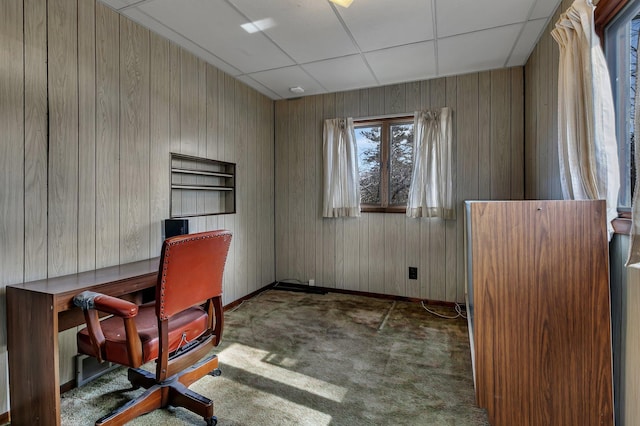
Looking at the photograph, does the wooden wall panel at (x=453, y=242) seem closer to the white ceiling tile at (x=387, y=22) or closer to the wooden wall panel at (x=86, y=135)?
the white ceiling tile at (x=387, y=22)

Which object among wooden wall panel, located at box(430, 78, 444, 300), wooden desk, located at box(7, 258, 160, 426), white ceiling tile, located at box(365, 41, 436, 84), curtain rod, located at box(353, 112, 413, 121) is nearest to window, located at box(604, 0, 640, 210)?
A: white ceiling tile, located at box(365, 41, 436, 84)

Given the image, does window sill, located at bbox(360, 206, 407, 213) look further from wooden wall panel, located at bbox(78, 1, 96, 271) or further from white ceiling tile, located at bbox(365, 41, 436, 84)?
wooden wall panel, located at bbox(78, 1, 96, 271)

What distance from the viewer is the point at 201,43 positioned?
8.93 feet

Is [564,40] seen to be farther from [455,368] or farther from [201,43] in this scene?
[201,43]

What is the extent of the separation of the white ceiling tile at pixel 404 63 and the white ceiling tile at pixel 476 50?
104 millimetres

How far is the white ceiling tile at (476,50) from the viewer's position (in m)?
2.57

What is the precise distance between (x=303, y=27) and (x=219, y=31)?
A: 0.68 m

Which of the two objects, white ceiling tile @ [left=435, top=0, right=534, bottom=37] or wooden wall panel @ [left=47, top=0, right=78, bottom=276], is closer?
wooden wall panel @ [left=47, top=0, right=78, bottom=276]

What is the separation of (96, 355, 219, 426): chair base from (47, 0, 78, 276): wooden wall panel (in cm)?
88

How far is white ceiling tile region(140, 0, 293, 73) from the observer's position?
221 cm

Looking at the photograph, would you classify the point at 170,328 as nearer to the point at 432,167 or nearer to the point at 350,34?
the point at 350,34

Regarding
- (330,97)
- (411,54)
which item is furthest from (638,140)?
(330,97)

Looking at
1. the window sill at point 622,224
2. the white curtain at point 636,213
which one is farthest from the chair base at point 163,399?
the window sill at point 622,224

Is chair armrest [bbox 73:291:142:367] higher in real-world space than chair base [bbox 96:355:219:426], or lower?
higher
